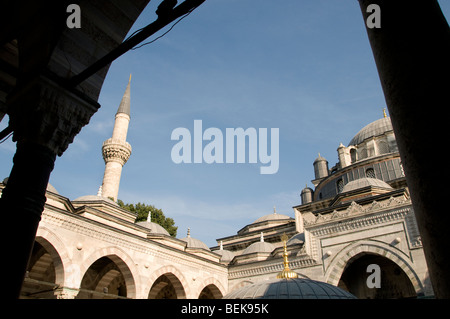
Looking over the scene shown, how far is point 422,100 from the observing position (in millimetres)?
1594

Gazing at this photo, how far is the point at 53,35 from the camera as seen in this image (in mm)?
3557

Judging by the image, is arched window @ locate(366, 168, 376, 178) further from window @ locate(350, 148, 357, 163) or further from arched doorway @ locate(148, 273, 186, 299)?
arched doorway @ locate(148, 273, 186, 299)

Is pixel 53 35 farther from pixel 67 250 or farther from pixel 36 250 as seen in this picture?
pixel 36 250

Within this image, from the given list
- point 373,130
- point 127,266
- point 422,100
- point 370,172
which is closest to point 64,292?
point 127,266

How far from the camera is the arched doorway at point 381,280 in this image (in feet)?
51.1

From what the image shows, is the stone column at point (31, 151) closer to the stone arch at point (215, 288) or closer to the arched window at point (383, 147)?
the stone arch at point (215, 288)

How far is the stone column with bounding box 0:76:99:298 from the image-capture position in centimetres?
273

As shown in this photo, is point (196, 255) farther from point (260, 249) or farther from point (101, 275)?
point (260, 249)

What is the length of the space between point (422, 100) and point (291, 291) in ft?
15.4

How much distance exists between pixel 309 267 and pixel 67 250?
10337 millimetres

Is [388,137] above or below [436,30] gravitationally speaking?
above

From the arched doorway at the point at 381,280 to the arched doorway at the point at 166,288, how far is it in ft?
25.2
